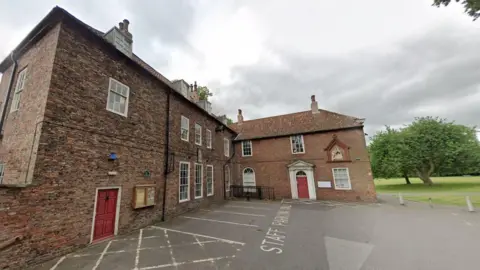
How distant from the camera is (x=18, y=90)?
263 inches

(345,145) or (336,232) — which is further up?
(345,145)

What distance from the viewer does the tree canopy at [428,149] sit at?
2466 cm

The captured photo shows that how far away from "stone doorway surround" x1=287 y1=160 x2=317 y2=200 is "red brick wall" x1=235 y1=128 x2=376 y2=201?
34cm

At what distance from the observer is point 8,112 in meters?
6.77

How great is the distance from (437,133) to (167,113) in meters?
35.5

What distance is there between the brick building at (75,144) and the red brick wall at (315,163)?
1055 cm

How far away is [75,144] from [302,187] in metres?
16.3

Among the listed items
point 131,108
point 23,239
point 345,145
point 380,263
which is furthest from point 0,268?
point 345,145

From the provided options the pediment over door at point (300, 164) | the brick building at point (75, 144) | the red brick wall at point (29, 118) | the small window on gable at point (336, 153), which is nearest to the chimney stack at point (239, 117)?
the pediment over door at point (300, 164)

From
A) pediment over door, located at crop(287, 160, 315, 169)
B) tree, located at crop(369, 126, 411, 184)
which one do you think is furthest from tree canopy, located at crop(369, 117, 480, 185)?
pediment over door, located at crop(287, 160, 315, 169)

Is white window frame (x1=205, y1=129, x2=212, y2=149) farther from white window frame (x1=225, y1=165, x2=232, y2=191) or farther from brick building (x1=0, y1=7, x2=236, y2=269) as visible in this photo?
brick building (x1=0, y1=7, x2=236, y2=269)

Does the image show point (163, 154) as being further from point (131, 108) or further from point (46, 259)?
point (46, 259)

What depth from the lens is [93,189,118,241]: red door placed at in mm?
6262

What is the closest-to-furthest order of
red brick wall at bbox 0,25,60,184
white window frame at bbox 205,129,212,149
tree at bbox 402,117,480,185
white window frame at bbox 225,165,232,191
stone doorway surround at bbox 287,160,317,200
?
1. red brick wall at bbox 0,25,60,184
2. white window frame at bbox 205,129,212,149
3. stone doorway surround at bbox 287,160,317,200
4. white window frame at bbox 225,165,232,191
5. tree at bbox 402,117,480,185
